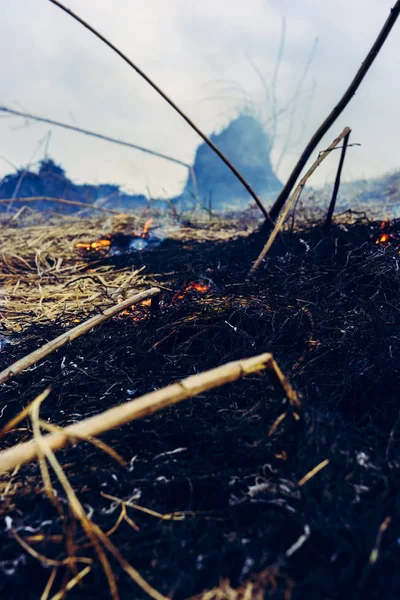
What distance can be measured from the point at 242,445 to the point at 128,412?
0.40m

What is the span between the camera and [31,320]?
7.45 ft

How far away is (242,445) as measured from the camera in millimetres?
1107

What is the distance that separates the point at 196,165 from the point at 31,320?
13.9 m

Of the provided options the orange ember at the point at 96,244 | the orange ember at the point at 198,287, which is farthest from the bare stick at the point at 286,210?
the orange ember at the point at 96,244

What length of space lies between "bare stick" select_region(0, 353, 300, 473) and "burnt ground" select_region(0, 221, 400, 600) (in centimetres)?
21

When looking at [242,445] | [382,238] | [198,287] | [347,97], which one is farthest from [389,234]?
[242,445]

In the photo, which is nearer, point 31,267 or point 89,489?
point 89,489

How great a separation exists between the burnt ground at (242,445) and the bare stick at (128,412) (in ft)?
0.69

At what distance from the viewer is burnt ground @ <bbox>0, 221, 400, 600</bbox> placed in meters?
0.83

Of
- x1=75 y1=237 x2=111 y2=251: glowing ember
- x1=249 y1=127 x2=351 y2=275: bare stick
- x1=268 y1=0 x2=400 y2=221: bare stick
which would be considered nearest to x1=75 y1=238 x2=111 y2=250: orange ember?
x1=75 y1=237 x2=111 y2=251: glowing ember

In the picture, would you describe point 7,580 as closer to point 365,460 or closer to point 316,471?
point 316,471

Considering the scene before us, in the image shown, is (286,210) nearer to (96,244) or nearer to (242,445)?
(242,445)

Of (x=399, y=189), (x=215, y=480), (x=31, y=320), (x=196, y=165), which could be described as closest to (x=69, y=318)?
(x=31, y=320)

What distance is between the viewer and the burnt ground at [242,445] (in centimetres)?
83
